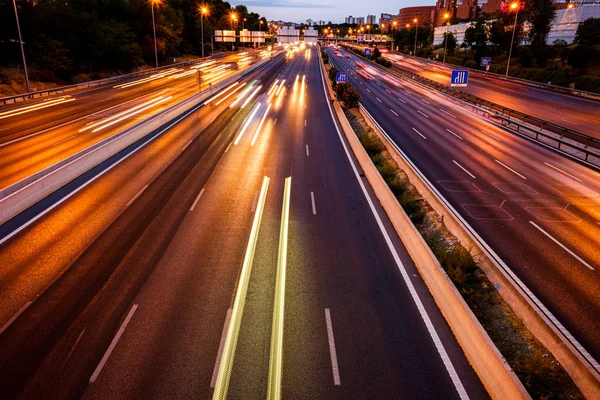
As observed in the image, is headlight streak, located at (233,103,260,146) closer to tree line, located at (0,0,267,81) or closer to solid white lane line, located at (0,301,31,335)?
solid white lane line, located at (0,301,31,335)

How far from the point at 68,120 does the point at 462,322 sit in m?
34.6

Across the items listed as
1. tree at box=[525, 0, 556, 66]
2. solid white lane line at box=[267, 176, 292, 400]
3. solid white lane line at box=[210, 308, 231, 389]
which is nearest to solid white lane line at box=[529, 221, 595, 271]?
solid white lane line at box=[267, 176, 292, 400]

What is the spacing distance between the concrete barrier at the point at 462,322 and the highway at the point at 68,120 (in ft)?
58.7

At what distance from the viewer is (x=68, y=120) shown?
34188 mm

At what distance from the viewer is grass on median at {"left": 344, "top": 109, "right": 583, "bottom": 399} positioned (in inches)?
327

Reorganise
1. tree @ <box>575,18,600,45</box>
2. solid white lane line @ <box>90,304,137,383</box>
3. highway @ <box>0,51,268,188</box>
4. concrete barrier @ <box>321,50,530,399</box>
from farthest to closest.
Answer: tree @ <box>575,18,600,45</box>, highway @ <box>0,51,268,188</box>, solid white lane line @ <box>90,304,137,383</box>, concrete barrier @ <box>321,50,530,399</box>

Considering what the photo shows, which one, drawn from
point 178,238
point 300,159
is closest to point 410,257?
point 178,238

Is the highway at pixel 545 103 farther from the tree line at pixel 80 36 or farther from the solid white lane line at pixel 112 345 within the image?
the tree line at pixel 80 36

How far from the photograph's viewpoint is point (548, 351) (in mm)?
9312

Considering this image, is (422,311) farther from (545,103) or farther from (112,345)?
(545,103)

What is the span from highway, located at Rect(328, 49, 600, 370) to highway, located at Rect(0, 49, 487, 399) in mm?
3663

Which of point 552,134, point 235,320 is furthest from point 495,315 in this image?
point 552,134

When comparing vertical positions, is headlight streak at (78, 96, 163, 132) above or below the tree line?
below

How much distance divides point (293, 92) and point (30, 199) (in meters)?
41.7
